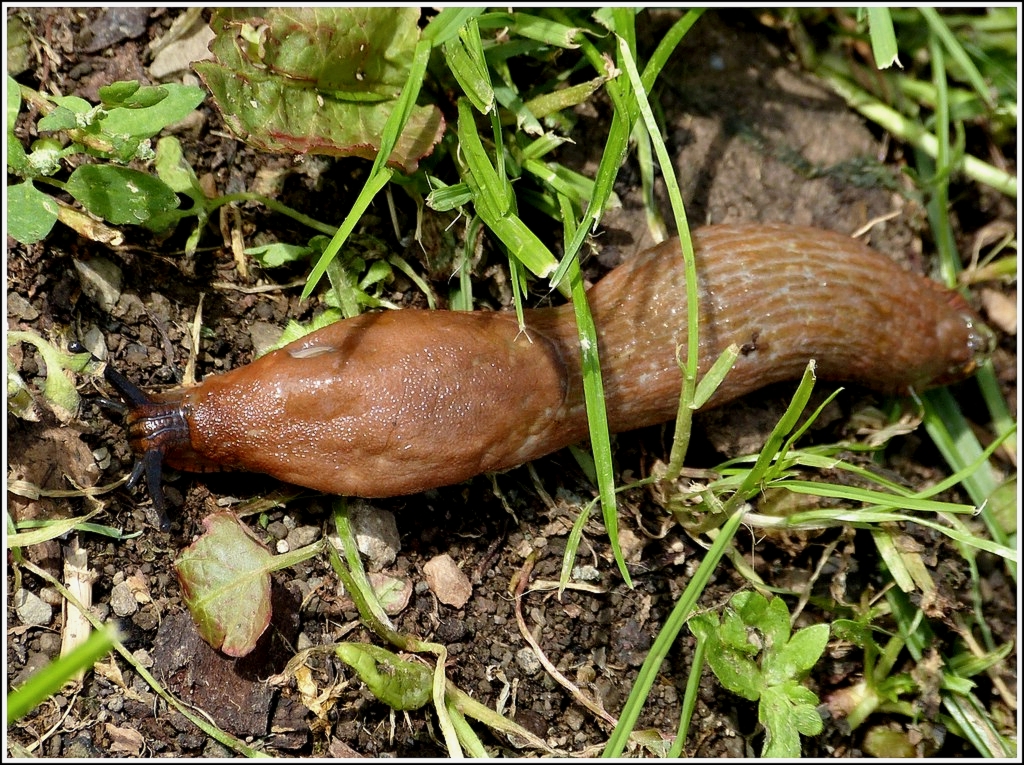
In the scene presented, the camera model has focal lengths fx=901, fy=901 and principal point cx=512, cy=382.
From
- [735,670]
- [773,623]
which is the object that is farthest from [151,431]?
[773,623]

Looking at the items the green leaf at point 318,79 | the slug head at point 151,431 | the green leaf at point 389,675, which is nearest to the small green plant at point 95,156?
the green leaf at point 318,79

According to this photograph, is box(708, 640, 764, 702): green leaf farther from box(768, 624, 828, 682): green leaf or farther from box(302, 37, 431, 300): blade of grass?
box(302, 37, 431, 300): blade of grass

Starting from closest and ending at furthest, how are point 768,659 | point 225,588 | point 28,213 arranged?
point 28,213, point 225,588, point 768,659

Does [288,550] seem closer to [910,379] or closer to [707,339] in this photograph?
[707,339]

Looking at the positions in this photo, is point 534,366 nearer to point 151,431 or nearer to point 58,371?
point 151,431

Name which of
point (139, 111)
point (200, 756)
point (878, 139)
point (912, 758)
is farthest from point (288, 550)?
point (878, 139)

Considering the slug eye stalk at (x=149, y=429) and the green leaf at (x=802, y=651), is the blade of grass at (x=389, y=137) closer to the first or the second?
the slug eye stalk at (x=149, y=429)
